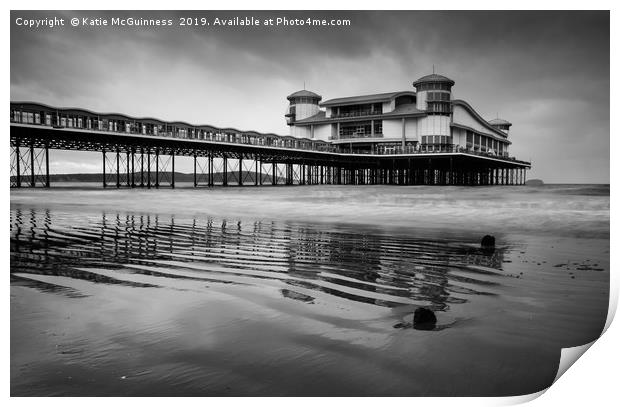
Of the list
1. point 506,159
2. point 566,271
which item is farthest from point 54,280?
point 506,159

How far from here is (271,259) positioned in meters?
6.05

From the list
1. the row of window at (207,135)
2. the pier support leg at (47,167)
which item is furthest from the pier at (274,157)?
the pier support leg at (47,167)

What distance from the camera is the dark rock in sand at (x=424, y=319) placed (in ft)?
11.3

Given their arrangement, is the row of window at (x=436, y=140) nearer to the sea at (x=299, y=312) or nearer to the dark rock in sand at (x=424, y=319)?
the sea at (x=299, y=312)

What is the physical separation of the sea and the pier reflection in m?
0.03

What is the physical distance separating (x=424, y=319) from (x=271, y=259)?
114 inches

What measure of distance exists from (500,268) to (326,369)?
3344 millimetres

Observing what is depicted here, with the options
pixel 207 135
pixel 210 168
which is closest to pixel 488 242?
pixel 210 168

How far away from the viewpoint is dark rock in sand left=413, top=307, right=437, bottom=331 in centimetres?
344

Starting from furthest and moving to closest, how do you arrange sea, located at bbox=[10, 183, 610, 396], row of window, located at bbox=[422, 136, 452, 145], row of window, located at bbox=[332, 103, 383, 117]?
row of window, located at bbox=[332, 103, 383, 117] < row of window, located at bbox=[422, 136, 452, 145] < sea, located at bbox=[10, 183, 610, 396]

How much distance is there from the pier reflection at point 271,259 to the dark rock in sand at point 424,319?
420 mm

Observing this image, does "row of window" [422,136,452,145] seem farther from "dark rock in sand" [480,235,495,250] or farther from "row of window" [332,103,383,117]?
"dark rock in sand" [480,235,495,250]

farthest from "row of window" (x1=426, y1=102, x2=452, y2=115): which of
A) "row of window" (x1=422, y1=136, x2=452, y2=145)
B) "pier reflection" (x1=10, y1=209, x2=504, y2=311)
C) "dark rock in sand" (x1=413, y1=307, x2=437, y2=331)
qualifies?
"dark rock in sand" (x1=413, y1=307, x2=437, y2=331)

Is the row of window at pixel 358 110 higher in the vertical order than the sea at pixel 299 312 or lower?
higher
